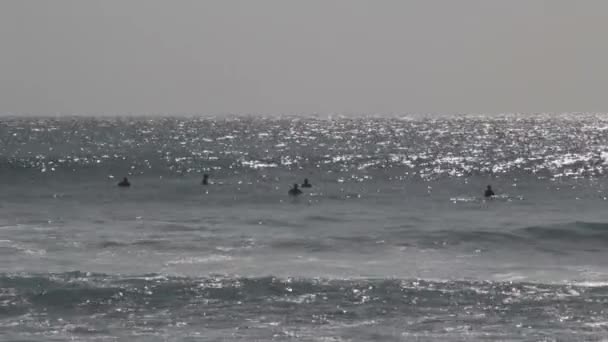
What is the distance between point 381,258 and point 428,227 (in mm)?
10155

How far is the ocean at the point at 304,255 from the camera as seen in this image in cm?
2677

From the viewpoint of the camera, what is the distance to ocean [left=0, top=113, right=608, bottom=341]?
87.8 feet

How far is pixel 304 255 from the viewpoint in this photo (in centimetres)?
3834

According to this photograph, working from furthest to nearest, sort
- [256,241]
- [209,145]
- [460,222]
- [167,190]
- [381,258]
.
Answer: [209,145] < [167,190] < [460,222] < [256,241] < [381,258]

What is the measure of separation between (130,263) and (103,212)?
19.2m

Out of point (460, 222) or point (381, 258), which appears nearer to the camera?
point (381, 258)

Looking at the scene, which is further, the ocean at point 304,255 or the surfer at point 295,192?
the surfer at point 295,192

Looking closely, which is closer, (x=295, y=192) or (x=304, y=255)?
(x=304, y=255)

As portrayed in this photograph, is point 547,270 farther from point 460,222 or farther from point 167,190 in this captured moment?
point 167,190

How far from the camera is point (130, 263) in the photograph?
117ft

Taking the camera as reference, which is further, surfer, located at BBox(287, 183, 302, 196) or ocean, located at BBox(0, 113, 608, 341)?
surfer, located at BBox(287, 183, 302, 196)

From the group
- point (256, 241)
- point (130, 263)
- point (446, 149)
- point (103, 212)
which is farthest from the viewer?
point (446, 149)

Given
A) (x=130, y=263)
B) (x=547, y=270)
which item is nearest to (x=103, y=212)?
(x=130, y=263)

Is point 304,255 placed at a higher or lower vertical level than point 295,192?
lower
